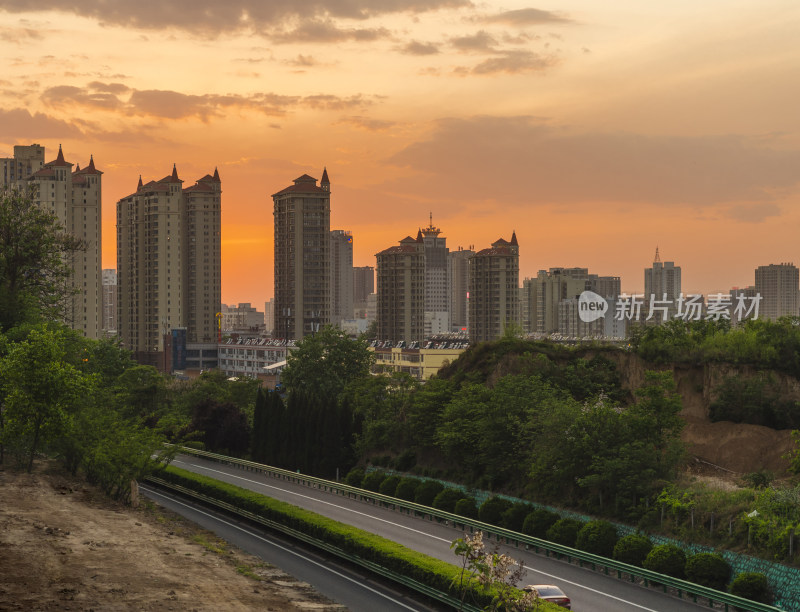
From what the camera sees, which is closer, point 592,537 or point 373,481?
point 592,537

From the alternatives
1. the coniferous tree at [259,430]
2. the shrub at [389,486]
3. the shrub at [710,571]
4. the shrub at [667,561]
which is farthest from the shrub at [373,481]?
the shrub at [710,571]

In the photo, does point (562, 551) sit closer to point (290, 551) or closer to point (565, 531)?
point (565, 531)

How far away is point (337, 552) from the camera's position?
3831 cm

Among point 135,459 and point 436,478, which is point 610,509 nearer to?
point 436,478

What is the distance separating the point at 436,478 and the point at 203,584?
28.8 m

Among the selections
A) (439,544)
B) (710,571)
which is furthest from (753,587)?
(439,544)

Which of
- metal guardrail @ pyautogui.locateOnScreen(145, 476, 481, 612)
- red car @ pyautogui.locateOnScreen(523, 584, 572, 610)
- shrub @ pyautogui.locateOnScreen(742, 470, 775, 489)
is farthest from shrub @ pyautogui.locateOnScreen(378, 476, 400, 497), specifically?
red car @ pyautogui.locateOnScreen(523, 584, 572, 610)

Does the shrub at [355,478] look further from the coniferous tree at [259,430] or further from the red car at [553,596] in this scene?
the red car at [553,596]

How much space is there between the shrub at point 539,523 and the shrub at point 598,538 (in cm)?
299

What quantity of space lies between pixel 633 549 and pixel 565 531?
4495 mm

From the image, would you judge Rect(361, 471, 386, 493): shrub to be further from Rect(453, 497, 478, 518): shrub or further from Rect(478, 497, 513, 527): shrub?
Rect(478, 497, 513, 527): shrub

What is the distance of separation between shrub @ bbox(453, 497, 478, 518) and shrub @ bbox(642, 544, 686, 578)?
14072 mm

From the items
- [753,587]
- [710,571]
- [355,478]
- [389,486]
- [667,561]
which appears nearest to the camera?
[753,587]

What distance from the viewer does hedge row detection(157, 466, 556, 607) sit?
30906 mm
